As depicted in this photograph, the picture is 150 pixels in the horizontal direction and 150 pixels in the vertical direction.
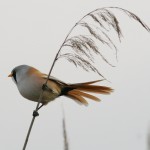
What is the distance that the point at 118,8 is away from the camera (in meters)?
1.60

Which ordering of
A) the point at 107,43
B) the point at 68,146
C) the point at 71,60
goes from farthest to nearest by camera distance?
the point at 71,60, the point at 107,43, the point at 68,146

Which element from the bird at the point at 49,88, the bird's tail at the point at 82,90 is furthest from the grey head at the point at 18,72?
the bird's tail at the point at 82,90

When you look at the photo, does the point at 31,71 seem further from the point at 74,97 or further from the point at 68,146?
the point at 68,146

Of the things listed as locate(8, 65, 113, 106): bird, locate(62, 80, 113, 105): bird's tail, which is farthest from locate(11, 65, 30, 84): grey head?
locate(62, 80, 113, 105): bird's tail

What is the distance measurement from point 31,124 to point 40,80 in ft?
5.12

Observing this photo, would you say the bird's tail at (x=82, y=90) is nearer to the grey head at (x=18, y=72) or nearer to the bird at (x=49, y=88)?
the bird at (x=49, y=88)

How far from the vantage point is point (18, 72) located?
3.38 metres

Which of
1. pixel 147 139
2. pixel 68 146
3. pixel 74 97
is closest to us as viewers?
pixel 68 146

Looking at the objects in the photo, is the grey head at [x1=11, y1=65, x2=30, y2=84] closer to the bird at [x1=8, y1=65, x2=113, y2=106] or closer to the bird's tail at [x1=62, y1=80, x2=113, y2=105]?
the bird at [x1=8, y1=65, x2=113, y2=106]

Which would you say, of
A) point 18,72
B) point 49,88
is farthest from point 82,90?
point 18,72

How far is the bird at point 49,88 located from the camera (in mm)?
2959

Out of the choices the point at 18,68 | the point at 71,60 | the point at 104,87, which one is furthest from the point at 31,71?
the point at 71,60

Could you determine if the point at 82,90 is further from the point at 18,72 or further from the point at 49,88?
the point at 18,72

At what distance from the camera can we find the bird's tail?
291cm
